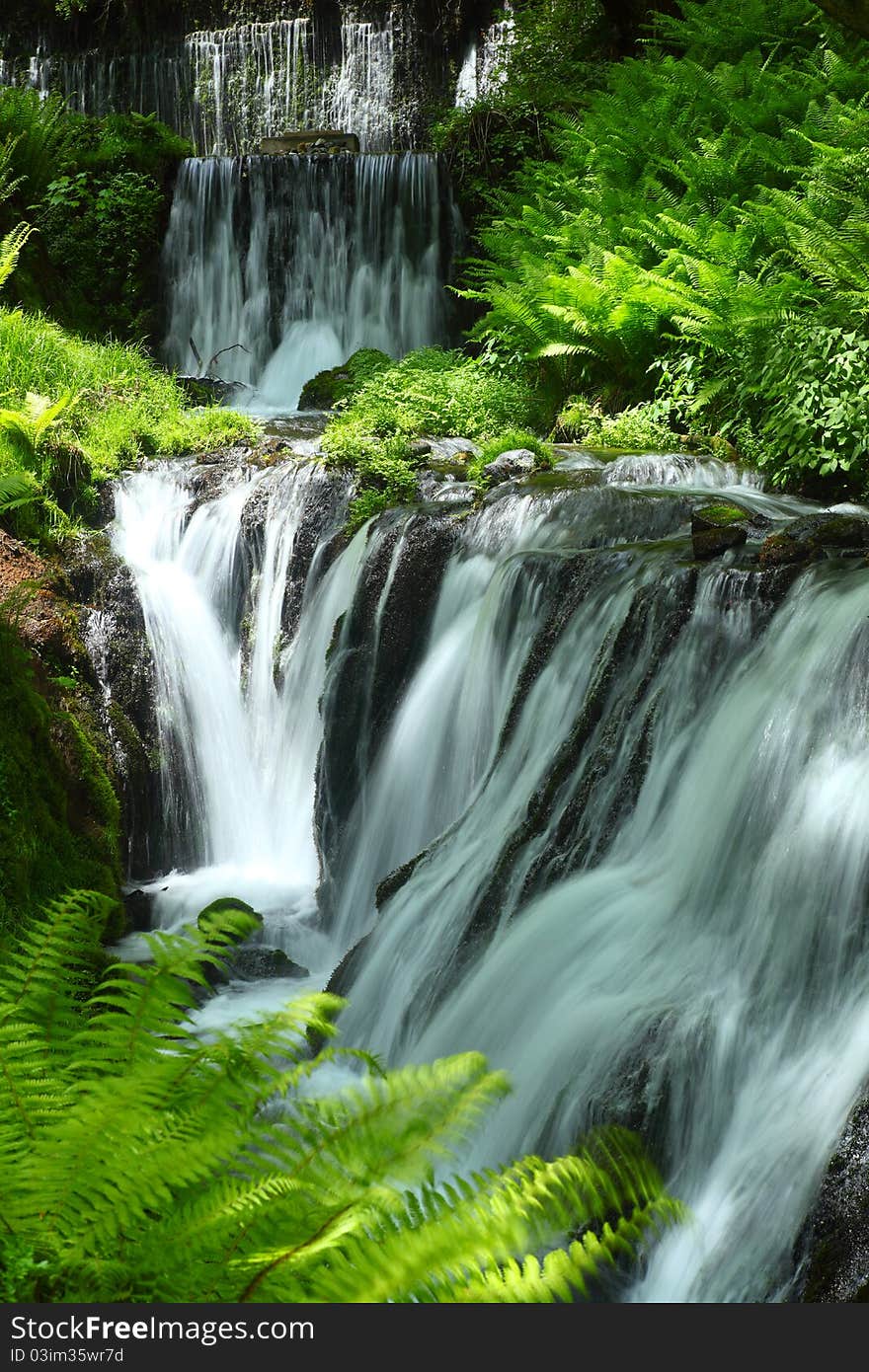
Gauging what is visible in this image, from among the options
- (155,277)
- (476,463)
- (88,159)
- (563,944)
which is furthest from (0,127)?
(563,944)

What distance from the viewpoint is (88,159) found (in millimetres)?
15281

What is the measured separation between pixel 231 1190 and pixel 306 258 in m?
14.1

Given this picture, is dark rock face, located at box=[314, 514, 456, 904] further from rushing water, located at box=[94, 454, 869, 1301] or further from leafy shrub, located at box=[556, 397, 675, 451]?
leafy shrub, located at box=[556, 397, 675, 451]

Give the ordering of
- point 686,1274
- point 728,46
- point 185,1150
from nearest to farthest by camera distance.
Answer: point 185,1150 < point 686,1274 < point 728,46

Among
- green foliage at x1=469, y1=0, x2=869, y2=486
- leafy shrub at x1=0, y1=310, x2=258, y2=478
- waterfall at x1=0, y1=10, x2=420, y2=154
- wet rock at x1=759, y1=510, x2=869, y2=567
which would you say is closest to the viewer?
wet rock at x1=759, y1=510, x2=869, y2=567

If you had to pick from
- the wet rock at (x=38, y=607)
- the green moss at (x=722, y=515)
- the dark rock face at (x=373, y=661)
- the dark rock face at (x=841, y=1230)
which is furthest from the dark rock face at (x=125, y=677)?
the dark rock face at (x=841, y=1230)

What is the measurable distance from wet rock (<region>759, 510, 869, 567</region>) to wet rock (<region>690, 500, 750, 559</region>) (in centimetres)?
18

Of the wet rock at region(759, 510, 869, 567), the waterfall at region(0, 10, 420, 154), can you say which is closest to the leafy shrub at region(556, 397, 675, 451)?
the wet rock at region(759, 510, 869, 567)

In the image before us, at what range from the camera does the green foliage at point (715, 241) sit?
314 inches

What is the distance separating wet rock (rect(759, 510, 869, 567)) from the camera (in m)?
5.62

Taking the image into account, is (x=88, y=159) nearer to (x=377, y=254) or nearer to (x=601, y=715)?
(x=377, y=254)

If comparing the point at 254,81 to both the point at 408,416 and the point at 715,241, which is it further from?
the point at 715,241

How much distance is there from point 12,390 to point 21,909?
522cm

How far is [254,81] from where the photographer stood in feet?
64.2
